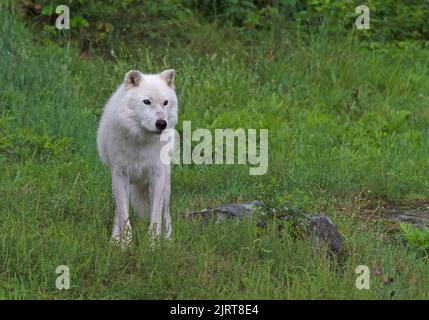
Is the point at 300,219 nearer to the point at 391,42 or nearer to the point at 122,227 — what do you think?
the point at 122,227

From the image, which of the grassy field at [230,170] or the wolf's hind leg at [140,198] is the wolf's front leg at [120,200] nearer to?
the grassy field at [230,170]

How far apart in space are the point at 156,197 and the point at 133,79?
90cm

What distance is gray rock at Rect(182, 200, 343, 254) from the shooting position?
21.2ft

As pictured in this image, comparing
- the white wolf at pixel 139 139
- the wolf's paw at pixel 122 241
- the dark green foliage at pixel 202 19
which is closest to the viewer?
the wolf's paw at pixel 122 241

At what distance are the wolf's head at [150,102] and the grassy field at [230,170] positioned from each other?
2.58ft

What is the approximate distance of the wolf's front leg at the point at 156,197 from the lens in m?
6.78

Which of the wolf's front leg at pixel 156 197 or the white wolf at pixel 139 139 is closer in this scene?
the white wolf at pixel 139 139

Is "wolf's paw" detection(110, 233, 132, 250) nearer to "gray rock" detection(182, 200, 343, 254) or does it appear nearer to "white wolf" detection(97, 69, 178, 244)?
"white wolf" detection(97, 69, 178, 244)

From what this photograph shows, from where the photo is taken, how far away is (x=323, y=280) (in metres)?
5.84

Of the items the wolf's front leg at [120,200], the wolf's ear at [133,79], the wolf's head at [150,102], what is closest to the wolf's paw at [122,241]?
the wolf's front leg at [120,200]

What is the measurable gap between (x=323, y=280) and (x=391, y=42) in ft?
22.2

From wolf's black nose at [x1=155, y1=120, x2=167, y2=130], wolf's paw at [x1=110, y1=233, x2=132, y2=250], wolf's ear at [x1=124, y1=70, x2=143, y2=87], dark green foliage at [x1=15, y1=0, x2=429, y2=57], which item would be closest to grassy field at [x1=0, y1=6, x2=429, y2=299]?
wolf's paw at [x1=110, y1=233, x2=132, y2=250]
